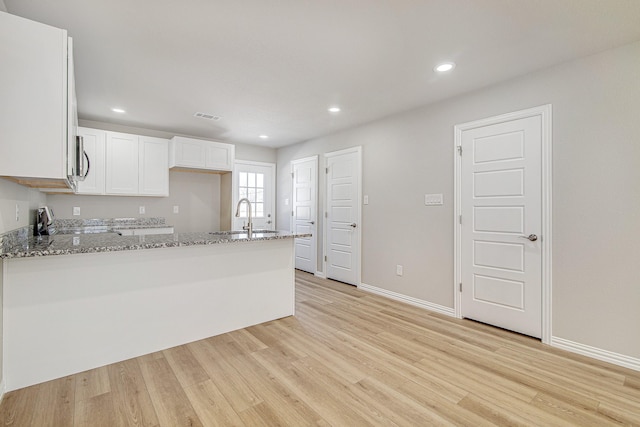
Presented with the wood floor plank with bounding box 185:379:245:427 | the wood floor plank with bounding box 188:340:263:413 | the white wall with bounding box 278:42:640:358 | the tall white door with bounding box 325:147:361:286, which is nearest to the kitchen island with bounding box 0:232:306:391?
the wood floor plank with bounding box 188:340:263:413

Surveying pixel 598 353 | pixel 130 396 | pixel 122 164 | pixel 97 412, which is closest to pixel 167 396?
pixel 130 396

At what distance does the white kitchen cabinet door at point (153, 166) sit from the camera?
177 inches

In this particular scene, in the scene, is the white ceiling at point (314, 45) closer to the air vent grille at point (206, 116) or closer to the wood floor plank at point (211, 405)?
the air vent grille at point (206, 116)

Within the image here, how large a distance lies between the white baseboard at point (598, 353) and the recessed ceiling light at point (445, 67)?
254cm

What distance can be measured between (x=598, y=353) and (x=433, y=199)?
1922mm

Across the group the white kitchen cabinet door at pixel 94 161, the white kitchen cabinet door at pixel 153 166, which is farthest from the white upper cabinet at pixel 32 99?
the white kitchen cabinet door at pixel 153 166

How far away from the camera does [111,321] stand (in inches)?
90.0

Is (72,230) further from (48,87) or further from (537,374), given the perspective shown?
(537,374)

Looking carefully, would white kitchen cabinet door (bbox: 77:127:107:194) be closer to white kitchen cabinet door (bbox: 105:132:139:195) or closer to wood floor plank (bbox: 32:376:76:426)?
white kitchen cabinet door (bbox: 105:132:139:195)

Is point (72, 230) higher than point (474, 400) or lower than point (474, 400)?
higher

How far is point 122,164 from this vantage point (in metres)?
4.33

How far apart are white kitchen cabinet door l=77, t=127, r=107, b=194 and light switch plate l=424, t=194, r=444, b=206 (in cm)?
436

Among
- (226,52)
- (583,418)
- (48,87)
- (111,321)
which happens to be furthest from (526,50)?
(111,321)

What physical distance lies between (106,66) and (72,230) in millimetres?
2477
